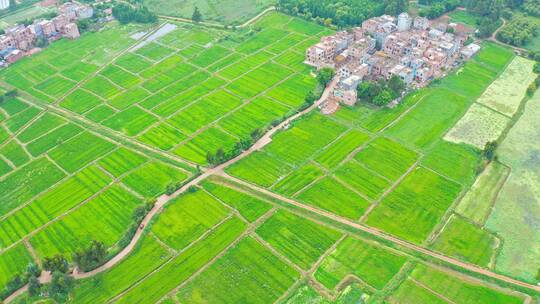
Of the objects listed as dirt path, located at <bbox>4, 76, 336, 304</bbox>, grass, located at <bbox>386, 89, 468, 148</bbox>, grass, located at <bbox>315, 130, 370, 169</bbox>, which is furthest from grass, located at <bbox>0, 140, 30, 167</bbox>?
grass, located at <bbox>386, 89, 468, 148</bbox>

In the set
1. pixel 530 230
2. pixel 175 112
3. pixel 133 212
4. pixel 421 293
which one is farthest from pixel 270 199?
pixel 530 230

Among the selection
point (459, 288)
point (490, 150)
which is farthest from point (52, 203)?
point (490, 150)

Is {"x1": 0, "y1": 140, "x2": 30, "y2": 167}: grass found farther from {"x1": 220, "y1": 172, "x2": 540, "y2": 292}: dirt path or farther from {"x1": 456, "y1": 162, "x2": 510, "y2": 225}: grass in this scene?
{"x1": 456, "y1": 162, "x2": 510, "y2": 225}: grass

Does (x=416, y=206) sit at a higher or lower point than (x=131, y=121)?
higher

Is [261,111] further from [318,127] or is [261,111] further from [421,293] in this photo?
[421,293]

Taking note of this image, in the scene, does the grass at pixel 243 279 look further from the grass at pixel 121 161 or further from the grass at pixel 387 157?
the grass at pixel 121 161

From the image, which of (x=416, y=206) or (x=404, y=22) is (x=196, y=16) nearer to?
(x=404, y=22)

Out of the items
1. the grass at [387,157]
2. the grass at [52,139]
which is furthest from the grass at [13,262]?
the grass at [387,157]
